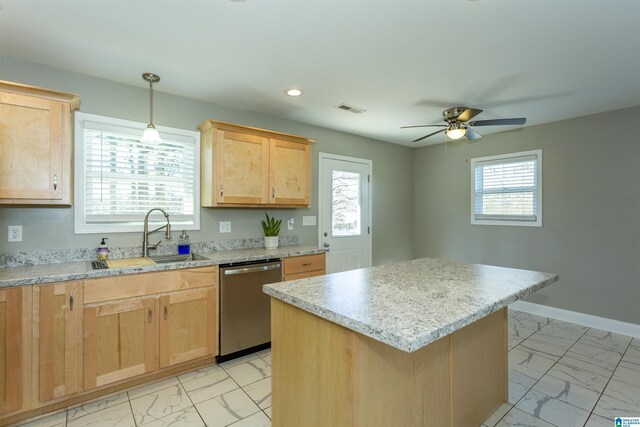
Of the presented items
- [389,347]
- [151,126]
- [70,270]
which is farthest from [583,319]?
[70,270]

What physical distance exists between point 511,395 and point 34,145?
3.76m

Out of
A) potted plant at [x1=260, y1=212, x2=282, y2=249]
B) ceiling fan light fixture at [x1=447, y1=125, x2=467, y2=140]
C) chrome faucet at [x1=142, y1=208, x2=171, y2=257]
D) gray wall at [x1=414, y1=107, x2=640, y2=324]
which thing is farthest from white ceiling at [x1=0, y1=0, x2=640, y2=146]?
potted plant at [x1=260, y1=212, x2=282, y2=249]

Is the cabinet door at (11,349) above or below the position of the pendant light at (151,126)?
below

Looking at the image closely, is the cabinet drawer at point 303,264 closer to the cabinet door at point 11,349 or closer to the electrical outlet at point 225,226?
the electrical outlet at point 225,226

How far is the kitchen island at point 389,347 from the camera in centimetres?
Result: 120

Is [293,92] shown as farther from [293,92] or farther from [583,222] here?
[583,222]

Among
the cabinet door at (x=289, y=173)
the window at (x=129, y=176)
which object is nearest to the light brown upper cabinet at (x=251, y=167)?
the cabinet door at (x=289, y=173)

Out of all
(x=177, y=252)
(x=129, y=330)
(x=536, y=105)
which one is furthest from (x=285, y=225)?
(x=536, y=105)

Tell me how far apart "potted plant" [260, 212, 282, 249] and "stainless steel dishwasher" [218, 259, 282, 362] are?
0.49m

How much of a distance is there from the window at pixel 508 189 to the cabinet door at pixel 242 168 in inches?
126

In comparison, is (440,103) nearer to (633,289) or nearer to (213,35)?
(213,35)

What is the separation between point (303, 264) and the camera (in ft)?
10.3

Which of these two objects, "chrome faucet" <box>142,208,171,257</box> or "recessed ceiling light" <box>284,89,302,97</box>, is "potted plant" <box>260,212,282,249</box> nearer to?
"chrome faucet" <box>142,208,171,257</box>

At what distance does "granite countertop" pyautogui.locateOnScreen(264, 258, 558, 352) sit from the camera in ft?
3.56
